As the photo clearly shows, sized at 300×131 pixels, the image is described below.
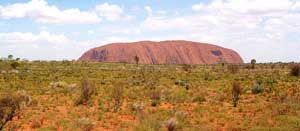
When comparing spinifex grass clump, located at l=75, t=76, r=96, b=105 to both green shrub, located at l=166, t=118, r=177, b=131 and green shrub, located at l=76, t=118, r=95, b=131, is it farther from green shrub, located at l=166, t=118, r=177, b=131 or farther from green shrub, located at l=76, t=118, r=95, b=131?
green shrub, located at l=166, t=118, r=177, b=131

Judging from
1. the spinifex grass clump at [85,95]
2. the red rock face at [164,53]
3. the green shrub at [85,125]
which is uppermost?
the red rock face at [164,53]

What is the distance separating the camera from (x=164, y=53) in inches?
6319

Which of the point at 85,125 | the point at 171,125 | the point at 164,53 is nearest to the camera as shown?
the point at 171,125

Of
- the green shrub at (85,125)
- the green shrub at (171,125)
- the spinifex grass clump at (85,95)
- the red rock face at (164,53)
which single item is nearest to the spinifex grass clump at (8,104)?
the green shrub at (85,125)

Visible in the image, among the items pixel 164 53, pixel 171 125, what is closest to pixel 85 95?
pixel 171 125

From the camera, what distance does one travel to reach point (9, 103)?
523 inches

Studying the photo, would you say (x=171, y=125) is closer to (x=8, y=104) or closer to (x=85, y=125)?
(x=85, y=125)

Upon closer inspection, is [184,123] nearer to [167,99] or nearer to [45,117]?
[45,117]

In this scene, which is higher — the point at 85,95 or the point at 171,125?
the point at 85,95

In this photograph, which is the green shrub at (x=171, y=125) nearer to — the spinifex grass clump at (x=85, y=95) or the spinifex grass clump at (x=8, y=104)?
the spinifex grass clump at (x=8, y=104)

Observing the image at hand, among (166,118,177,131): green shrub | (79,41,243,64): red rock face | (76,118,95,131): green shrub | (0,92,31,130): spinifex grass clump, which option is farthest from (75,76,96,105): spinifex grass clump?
(79,41,243,64): red rock face

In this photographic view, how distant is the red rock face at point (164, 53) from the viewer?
150375 millimetres

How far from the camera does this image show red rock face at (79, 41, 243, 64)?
150 meters

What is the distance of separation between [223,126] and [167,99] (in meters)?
8.31
